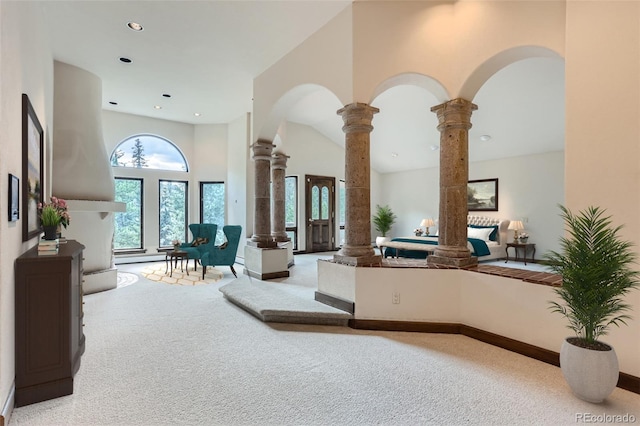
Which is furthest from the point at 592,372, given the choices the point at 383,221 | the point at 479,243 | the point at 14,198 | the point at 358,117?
the point at 383,221

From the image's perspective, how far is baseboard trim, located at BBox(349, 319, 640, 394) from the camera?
2393 mm

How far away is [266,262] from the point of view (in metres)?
5.70

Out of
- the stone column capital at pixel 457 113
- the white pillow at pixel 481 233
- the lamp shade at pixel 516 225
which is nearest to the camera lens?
the stone column capital at pixel 457 113

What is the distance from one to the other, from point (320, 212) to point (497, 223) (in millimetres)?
4771

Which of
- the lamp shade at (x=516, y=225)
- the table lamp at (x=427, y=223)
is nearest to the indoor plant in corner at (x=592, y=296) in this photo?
the lamp shade at (x=516, y=225)

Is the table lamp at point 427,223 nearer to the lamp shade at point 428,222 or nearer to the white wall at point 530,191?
the lamp shade at point 428,222

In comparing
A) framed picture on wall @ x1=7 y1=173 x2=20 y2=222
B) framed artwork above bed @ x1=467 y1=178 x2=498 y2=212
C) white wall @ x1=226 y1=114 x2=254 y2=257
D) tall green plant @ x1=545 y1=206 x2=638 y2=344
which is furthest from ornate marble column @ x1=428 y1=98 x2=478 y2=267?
white wall @ x1=226 y1=114 x2=254 y2=257

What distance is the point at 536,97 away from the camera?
5953 millimetres

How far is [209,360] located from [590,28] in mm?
4190

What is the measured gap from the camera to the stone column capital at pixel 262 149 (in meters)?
5.84

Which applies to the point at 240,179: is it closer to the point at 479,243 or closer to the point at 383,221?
the point at 383,221

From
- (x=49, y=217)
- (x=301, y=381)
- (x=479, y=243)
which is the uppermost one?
(x=49, y=217)

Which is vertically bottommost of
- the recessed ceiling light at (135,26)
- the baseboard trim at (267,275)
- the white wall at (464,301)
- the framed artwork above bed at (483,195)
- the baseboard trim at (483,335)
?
the baseboard trim at (483,335)

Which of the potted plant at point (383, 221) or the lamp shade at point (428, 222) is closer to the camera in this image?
the lamp shade at point (428, 222)
